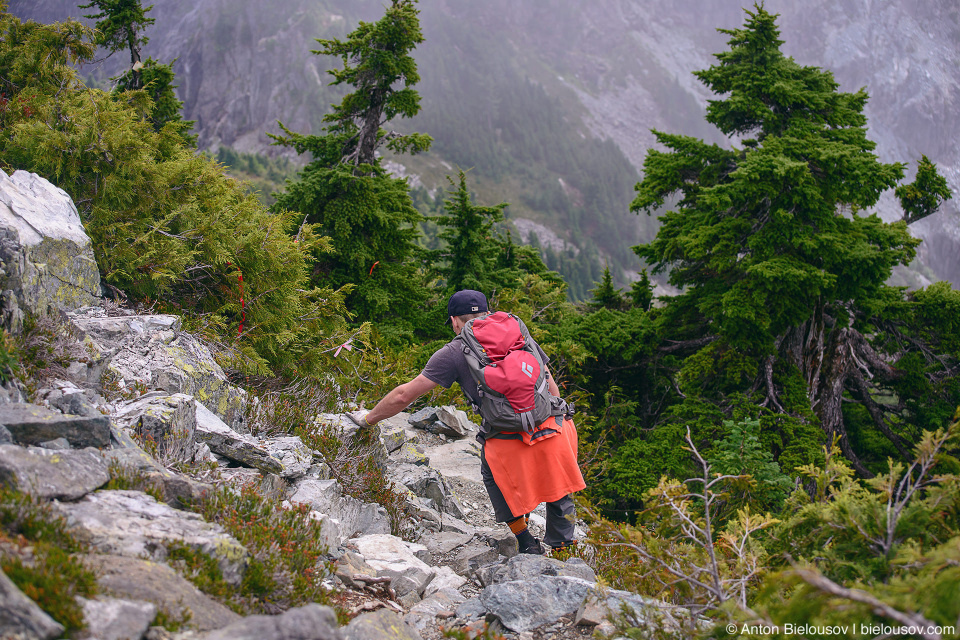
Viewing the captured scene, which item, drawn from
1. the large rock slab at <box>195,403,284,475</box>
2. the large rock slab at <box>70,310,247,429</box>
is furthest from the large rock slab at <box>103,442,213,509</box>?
the large rock slab at <box>70,310,247,429</box>

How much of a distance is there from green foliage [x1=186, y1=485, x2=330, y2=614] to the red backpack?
138 cm

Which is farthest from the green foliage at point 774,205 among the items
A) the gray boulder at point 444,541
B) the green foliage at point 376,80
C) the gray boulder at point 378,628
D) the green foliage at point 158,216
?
the gray boulder at point 378,628

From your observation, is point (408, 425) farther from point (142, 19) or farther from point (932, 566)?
point (142, 19)

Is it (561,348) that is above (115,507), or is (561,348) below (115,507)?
above

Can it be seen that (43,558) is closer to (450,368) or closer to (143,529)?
(143,529)

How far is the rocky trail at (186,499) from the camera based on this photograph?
2281 millimetres

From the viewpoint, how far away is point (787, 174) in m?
9.67

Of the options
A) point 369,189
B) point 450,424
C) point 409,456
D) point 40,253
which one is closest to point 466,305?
point 409,456

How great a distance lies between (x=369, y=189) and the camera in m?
12.3

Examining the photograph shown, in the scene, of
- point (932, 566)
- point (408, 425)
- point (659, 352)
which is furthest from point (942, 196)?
point (932, 566)

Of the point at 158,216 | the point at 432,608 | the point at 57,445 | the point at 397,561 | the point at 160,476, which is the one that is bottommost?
the point at 432,608

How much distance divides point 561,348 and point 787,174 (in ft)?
16.4

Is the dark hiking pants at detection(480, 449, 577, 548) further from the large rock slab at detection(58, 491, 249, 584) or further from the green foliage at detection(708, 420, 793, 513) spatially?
the green foliage at detection(708, 420, 793, 513)

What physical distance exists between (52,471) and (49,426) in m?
0.40
